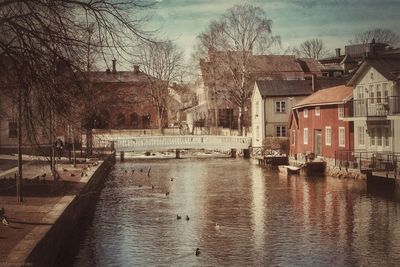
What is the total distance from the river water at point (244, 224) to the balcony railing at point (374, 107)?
3.22m

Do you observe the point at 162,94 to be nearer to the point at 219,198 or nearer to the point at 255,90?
the point at 255,90

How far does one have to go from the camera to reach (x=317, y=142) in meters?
31.3

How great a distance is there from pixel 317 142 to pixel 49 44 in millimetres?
24701

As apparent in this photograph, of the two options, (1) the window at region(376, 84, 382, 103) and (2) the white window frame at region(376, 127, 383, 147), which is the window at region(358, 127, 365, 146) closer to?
(2) the white window frame at region(376, 127, 383, 147)

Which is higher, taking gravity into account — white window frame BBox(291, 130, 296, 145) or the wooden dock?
white window frame BBox(291, 130, 296, 145)

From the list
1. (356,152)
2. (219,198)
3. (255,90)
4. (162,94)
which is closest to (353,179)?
(356,152)

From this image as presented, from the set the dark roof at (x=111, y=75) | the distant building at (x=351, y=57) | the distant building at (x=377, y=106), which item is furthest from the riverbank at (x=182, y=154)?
the dark roof at (x=111, y=75)

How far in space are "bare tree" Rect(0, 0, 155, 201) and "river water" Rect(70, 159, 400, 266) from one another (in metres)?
4.93

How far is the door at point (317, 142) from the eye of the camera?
3097 cm

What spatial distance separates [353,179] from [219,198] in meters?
7.15

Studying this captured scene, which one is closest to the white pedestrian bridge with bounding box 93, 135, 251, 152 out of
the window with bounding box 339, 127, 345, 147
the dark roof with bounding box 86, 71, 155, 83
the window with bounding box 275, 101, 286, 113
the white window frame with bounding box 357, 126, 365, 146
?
the window with bounding box 275, 101, 286, 113

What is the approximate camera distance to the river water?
40.3 feet

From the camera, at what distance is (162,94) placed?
2007 inches

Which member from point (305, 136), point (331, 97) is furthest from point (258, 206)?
point (305, 136)
